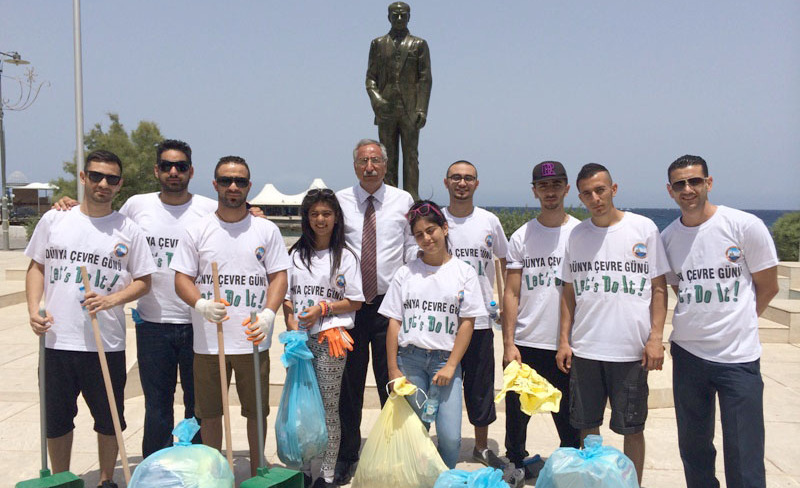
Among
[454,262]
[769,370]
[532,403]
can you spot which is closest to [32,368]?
[454,262]

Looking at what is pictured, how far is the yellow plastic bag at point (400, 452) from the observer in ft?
9.64

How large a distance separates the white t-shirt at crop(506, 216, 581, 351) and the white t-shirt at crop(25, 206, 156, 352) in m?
2.16

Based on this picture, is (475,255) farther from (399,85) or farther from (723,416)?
(399,85)

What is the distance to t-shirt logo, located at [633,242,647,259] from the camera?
2949mm

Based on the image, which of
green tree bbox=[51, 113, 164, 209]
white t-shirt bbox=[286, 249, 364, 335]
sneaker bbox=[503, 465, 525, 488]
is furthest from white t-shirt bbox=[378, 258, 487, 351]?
green tree bbox=[51, 113, 164, 209]

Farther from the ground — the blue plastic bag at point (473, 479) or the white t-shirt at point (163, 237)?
the white t-shirt at point (163, 237)

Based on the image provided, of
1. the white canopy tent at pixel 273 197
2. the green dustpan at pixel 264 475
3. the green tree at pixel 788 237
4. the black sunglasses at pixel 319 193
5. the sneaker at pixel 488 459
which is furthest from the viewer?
the white canopy tent at pixel 273 197

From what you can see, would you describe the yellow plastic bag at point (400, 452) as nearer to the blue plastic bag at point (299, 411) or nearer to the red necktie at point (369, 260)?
the blue plastic bag at point (299, 411)

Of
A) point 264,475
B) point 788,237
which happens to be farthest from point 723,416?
point 788,237

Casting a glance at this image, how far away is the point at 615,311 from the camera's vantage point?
9.72ft

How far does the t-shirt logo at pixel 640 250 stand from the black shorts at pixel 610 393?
1.80 feet

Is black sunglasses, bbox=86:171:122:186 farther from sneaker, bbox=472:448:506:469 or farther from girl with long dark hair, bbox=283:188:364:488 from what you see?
sneaker, bbox=472:448:506:469

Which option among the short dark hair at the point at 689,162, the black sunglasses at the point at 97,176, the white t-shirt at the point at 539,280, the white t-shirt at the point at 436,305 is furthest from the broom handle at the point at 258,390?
the short dark hair at the point at 689,162

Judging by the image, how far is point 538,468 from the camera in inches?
147
